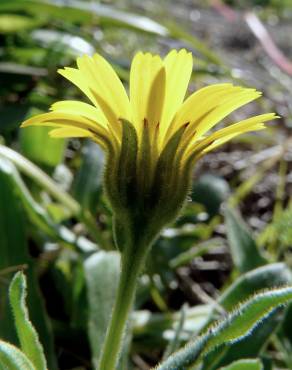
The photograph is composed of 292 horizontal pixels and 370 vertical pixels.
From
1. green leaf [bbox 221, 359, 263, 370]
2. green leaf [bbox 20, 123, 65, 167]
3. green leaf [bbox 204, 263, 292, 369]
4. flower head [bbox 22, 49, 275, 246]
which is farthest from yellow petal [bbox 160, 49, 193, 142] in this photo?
green leaf [bbox 20, 123, 65, 167]

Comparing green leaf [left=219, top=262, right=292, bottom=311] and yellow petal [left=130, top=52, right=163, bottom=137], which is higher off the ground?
yellow petal [left=130, top=52, right=163, bottom=137]

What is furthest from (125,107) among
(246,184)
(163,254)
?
(246,184)

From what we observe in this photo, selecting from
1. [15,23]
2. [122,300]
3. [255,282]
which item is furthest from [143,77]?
[15,23]

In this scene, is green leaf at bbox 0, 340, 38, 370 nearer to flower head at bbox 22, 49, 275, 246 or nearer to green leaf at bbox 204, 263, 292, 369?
flower head at bbox 22, 49, 275, 246

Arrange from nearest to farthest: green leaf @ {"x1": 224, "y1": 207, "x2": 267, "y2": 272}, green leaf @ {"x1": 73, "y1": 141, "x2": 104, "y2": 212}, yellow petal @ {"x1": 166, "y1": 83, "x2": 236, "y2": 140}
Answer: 1. yellow petal @ {"x1": 166, "y1": 83, "x2": 236, "y2": 140}
2. green leaf @ {"x1": 224, "y1": 207, "x2": 267, "y2": 272}
3. green leaf @ {"x1": 73, "y1": 141, "x2": 104, "y2": 212}

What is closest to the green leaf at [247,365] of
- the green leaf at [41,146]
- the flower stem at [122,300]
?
the flower stem at [122,300]
